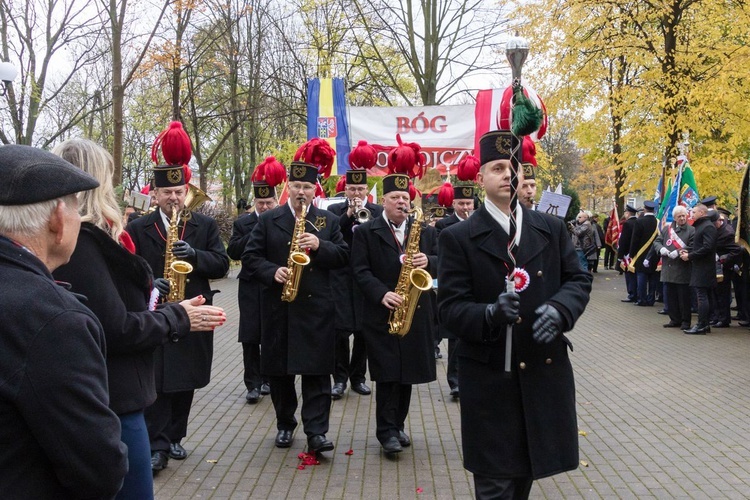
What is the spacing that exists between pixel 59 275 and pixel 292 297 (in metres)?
3.04

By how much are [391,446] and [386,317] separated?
3.30 feet

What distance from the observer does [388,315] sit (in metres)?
6.40

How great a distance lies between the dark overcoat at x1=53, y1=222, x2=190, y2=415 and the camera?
3299mm

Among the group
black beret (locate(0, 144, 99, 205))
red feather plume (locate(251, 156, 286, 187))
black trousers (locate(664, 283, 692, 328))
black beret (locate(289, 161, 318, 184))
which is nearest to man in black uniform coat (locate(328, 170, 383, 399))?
red feather plume (locate(251, 156, 286, 187))

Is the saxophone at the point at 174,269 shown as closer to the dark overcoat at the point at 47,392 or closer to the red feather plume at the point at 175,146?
the red feather plume at the point at 175,146

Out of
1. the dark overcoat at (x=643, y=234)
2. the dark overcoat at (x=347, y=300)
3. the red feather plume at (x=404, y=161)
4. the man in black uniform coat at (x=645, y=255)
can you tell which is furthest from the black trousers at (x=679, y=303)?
the red feather plume at (x=404, y=161)

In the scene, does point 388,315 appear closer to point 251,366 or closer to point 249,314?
point 249,314

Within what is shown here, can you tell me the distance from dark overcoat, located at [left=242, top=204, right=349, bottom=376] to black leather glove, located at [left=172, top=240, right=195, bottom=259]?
75cm

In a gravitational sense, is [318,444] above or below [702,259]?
below

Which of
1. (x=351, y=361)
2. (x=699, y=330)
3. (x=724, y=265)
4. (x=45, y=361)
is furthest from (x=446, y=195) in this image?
(x=45, y=361)

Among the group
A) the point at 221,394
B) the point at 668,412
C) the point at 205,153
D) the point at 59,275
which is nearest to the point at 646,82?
the point at 668,412

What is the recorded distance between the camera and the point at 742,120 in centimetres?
1795

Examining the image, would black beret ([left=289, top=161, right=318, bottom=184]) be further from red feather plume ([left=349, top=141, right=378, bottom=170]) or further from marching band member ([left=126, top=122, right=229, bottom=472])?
red feather plume ([left=349, top=141, right=378, bottom=170])

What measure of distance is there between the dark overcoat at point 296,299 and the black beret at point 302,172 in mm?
259
